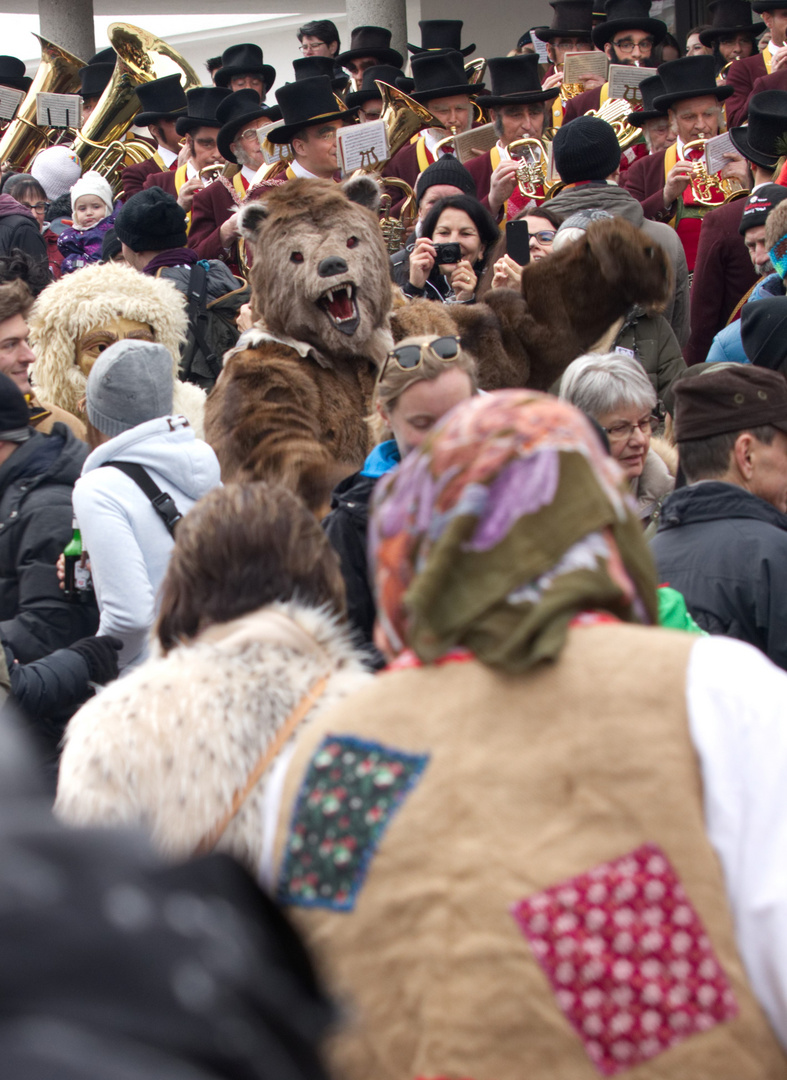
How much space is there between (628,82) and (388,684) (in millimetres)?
8344

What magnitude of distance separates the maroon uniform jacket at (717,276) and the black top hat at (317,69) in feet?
24.0

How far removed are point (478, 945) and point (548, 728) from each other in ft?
0.77

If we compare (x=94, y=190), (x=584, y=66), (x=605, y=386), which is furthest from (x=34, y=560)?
(x=584, y=66)

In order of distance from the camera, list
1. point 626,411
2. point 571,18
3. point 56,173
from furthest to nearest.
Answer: point 571,18
point 56,173
point 626,411

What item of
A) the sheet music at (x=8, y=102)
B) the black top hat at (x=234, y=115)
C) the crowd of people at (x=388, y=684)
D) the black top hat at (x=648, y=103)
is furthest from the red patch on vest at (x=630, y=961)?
the sheet music at (x=8, y=102)

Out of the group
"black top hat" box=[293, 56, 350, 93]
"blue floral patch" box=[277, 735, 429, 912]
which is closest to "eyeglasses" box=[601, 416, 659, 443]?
"blue floral patch" box=[277, 735, 429, 912]

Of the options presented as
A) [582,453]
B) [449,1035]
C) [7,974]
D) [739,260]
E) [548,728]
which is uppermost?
[7,974]

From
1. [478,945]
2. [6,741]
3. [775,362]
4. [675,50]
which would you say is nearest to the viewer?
[6,741]

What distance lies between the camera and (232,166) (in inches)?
375

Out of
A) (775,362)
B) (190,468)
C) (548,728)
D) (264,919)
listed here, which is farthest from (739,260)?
(264,919)

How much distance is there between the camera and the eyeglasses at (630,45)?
1068 centimetres

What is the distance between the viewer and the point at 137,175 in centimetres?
1159

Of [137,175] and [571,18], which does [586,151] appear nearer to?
[137,175]

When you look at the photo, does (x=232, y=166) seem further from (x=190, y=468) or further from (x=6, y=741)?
(x=6, y=741)
